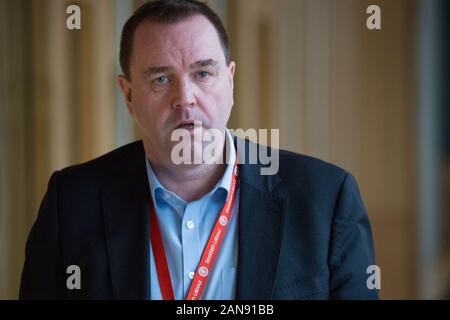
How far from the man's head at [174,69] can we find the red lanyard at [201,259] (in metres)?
0.20

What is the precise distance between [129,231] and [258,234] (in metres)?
0.31

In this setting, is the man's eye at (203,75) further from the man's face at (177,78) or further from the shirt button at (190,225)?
the shirt button at (190,225)

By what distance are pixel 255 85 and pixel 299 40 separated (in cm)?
22

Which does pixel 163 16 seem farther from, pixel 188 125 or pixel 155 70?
pixel 188 125

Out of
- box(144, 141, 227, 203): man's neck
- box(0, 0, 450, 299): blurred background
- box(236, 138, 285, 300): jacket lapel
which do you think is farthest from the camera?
box(0, 0, 450, 299): blurred background

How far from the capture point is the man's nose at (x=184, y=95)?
1.18 metres

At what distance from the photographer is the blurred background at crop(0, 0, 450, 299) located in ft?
5.16

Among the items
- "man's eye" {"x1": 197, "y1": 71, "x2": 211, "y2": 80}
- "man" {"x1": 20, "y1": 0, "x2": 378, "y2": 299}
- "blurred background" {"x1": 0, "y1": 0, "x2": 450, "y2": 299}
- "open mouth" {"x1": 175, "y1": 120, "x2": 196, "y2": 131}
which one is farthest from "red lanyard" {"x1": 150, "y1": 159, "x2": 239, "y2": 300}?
"blurred background" {"x1": 0, "y1": 0, "x2": 450, "y2": 299}

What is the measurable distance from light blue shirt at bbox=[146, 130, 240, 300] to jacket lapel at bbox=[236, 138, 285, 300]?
0.11 ft

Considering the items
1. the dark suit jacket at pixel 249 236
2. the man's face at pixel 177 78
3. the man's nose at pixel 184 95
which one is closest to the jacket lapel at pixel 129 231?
the dark suit jacket at pixel 249 236

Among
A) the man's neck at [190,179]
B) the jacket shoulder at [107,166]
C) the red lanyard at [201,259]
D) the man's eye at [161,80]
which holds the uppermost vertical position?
the man's eye at [161,80]

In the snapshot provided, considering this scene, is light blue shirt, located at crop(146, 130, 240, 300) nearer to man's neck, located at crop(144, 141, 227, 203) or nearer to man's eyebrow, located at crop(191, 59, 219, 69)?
man's neck, located at crop(144, 141, 227, 203)

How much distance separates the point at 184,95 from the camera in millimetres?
1180

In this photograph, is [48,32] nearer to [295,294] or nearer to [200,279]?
[200,279]
